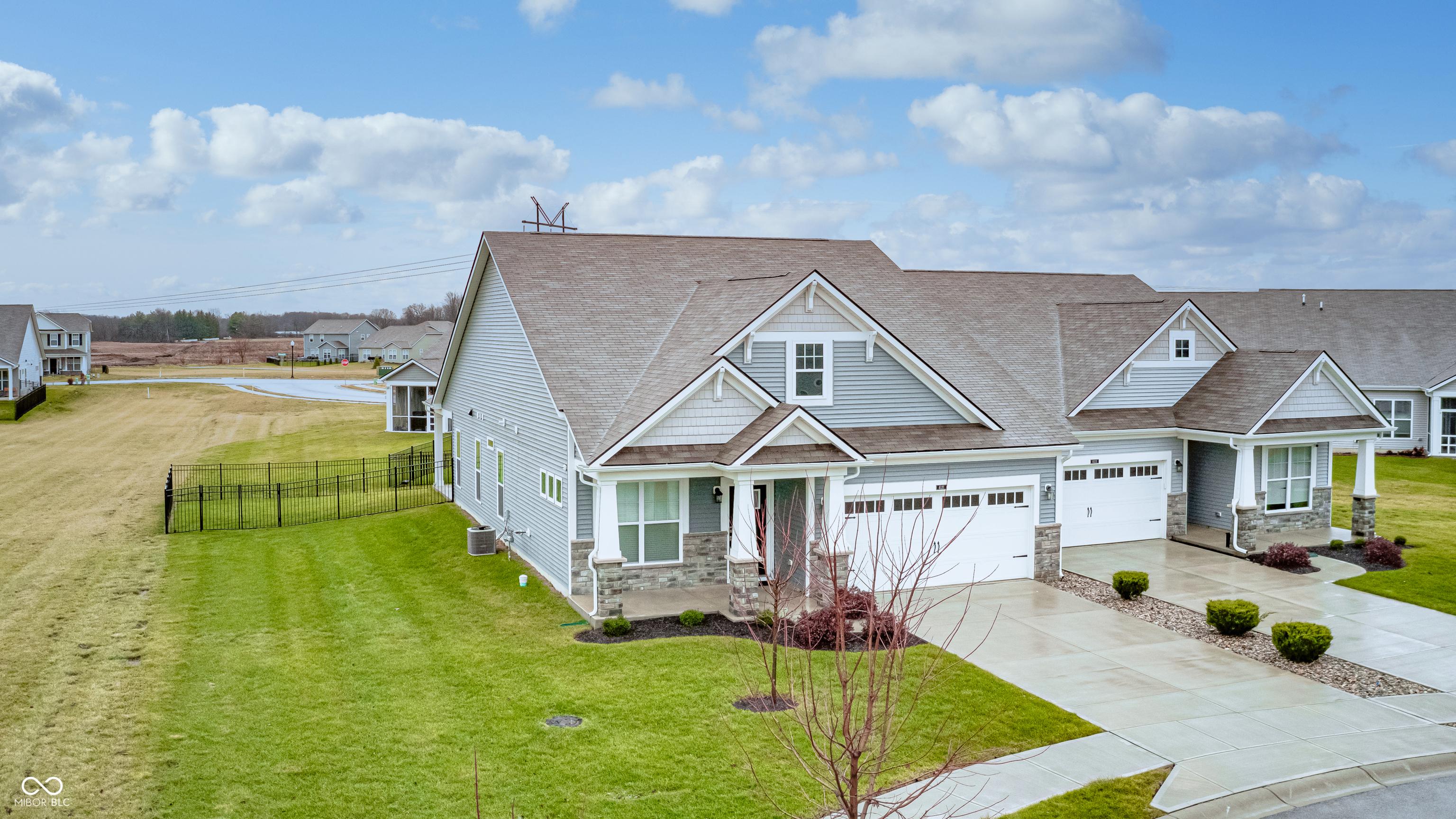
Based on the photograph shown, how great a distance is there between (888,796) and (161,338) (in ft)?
655

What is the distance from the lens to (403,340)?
392 feet

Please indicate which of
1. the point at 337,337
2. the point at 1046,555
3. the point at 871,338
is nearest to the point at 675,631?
the point at 871,338

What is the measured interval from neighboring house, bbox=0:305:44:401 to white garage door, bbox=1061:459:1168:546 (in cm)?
5999

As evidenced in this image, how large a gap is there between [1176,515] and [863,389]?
35.4ft

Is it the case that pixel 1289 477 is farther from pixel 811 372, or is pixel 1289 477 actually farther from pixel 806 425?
pixel 806 425

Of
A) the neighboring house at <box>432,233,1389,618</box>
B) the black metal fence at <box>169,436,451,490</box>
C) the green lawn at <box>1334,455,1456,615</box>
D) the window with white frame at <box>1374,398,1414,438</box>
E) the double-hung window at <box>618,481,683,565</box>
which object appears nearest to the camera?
the neighboring house at <box>432,233,1389,618</box>

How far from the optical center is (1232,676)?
15.9 m

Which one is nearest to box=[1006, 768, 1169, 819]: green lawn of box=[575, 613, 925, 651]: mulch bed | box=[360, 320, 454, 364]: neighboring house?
box=[575, 613, 925, 651]: mulch bed

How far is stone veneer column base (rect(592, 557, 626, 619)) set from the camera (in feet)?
60.2

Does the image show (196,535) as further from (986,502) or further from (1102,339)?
(1102,339)

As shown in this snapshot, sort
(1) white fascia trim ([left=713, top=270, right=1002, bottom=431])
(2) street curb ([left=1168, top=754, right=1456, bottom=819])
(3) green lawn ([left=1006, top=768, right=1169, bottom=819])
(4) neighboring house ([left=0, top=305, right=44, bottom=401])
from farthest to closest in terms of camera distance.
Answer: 1. (4) neighboring house ([left=0, top=305, right=44, bottom=401])
2. (1) white fascia trim ([left=713, top=270, right=1002, bottom=431])
3. (2) street curb ([left=1168, top=754, right=1456, bottom=819])
4. (3) green lawn ([left=1006, top=768, right=1169, bottom=819])

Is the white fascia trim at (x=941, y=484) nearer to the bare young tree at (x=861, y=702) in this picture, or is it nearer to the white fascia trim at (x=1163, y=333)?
the bare young tree at (x=861, y=702)

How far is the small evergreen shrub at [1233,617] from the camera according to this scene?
17609 mm

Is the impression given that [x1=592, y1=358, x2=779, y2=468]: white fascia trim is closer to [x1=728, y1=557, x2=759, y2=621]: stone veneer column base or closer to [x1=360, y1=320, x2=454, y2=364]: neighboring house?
[x1=728, y1=557, x2=759, y2=621]: stone veneer column base
